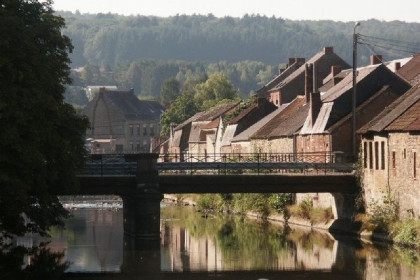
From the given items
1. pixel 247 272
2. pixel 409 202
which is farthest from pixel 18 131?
pixel 409 202

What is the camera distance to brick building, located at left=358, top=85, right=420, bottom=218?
58312mm

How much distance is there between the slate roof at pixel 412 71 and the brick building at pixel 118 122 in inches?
3554

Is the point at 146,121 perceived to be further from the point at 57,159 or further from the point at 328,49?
the point at 57,159

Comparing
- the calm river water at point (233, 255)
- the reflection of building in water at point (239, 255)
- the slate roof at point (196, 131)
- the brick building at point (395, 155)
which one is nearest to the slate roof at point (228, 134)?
the slate roof at point (196, 131)

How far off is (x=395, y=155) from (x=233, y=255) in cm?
1179

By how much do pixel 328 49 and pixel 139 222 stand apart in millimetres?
63375

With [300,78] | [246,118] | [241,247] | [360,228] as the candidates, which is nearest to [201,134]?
[300,78]

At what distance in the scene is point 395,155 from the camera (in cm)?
6191

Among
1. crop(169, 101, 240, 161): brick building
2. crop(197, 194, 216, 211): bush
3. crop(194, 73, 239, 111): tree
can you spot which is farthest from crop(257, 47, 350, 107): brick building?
crop(194, 73, 239, 111): tree

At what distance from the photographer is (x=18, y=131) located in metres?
46.4

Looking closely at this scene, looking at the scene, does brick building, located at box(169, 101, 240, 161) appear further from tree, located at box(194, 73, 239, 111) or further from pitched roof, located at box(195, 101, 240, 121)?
tree, located at box(194, 73, 239, 111)

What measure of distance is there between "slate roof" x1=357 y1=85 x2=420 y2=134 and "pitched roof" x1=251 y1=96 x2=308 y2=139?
21533 millimetres

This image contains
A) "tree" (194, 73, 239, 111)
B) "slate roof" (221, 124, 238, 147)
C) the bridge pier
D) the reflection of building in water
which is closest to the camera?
the reflection of building in water

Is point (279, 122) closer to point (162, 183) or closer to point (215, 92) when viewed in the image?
point (162, 183)
